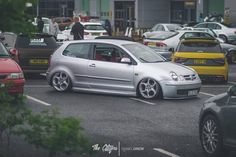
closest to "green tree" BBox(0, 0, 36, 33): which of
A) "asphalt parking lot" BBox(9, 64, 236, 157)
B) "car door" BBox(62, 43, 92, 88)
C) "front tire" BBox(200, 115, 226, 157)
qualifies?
"asphalt parking lot" BBox(9, 64, 236, 157)

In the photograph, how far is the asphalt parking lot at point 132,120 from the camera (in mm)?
8773

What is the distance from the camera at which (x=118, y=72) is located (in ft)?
47.1

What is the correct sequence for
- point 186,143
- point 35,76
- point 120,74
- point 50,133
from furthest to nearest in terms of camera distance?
point 35,76, point 120,74, point 186,143, point 50,133

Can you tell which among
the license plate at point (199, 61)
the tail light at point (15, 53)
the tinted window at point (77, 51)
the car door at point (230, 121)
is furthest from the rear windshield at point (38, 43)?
the car door at point (230, 121)

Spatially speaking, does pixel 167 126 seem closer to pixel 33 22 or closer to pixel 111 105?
pixel 111 105

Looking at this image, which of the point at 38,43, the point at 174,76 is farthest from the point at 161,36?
the point at 174,76

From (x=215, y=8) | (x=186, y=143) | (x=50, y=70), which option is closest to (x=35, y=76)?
(x=50, y=70)

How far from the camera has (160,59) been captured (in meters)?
15.1

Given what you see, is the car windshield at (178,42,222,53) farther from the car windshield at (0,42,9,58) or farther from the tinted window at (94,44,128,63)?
the car windshield at (0,42,9,58)

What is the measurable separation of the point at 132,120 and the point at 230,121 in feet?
12.6

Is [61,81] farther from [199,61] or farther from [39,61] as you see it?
[199,61]

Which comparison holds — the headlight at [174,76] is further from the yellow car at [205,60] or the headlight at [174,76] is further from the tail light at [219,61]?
the tail light at [219,61]

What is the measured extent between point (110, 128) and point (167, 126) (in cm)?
108

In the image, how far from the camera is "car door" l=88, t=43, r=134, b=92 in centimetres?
1433
